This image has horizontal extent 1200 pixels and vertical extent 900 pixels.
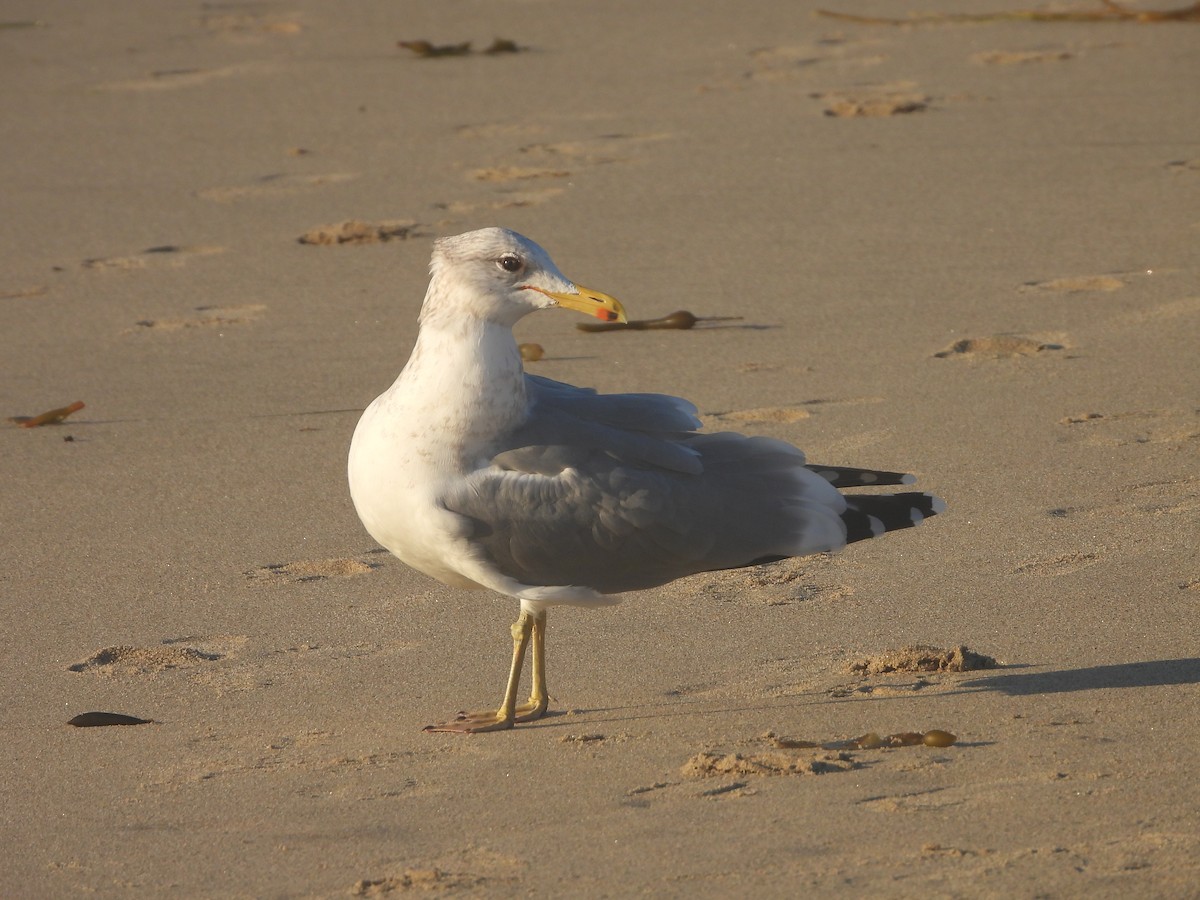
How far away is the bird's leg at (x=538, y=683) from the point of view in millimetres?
3988

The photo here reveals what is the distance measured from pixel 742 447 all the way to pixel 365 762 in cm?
113

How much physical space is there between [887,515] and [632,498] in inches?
24.1

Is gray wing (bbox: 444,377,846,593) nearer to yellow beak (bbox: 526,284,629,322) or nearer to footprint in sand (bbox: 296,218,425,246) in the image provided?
yellow beak (bbox: 526,284,629,322)

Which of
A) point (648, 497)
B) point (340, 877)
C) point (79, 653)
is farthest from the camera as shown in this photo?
point (79, 653)

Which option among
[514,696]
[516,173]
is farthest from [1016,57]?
[514,696]

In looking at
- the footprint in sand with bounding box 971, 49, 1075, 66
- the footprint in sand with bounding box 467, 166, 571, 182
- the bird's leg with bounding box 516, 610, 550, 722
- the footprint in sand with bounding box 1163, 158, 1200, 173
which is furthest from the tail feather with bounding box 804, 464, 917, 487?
the footprint in sand with bounding box 971, 49, 1075, 66

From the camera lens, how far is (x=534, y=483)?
12.5 feet

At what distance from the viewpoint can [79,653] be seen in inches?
165

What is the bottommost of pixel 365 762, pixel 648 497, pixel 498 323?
pixel 365 762

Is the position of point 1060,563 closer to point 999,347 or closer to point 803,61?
point 999,347

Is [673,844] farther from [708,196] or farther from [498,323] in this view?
[708,196]

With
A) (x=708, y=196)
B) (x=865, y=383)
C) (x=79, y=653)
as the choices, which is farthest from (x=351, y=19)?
(x=79, y=653)

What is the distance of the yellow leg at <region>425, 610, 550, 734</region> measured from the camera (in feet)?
12.7

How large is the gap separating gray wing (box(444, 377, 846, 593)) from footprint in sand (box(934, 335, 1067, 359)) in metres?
2.03
